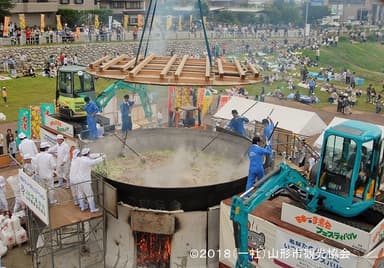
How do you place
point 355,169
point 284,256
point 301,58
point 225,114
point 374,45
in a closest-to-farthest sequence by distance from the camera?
point 355,169 < point 284,256 < point 225,114 < point 301,58 < point 374,45

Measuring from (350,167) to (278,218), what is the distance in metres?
1.81

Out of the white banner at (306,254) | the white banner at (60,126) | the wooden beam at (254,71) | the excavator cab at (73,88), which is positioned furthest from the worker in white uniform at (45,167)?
the excavator cab at (73,88)

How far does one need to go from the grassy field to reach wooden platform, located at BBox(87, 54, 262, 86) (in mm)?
12409

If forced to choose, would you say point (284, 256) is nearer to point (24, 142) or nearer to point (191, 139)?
point (191, 139)

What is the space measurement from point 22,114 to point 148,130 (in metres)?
6.32

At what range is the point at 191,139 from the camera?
46.2 ft

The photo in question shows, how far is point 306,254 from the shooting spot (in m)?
8.05

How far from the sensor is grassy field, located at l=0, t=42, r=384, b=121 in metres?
26.5

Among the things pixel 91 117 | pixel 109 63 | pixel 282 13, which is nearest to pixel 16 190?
pixel 91 117

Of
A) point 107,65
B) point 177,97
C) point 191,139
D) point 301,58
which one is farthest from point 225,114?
point 301,58

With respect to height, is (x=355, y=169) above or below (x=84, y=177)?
above

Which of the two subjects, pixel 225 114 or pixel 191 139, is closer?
pixel 191 139

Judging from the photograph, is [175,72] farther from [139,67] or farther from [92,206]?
[92,206]

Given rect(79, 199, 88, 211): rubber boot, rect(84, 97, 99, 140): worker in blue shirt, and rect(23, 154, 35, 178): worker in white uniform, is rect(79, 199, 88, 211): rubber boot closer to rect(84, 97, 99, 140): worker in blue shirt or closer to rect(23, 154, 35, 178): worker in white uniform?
rect(23, 154, 35, 178): worker in white uniform
